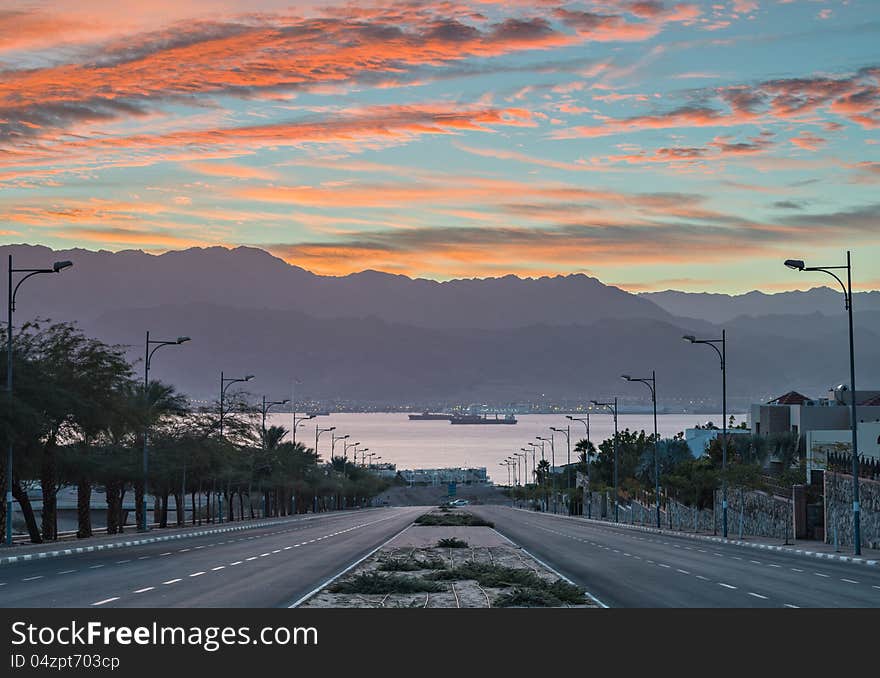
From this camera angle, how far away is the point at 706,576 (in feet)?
114

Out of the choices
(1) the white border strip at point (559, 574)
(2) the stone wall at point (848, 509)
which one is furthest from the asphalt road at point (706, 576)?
(2) the stone wall at point (848, 509)

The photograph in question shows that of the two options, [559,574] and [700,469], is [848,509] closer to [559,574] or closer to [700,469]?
[559,574]

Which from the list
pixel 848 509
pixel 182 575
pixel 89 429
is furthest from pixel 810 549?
pixel 89 429

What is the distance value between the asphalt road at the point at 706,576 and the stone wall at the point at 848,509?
4035 mm

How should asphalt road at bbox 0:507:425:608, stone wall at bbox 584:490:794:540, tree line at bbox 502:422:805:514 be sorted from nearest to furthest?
asphalt road at bbox 0:507:425:608
stone wall at bbox 584:490:794:540
tree line at bbox 502:422:805:514

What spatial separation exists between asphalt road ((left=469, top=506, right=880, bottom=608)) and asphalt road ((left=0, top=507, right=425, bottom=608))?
23.8 feet

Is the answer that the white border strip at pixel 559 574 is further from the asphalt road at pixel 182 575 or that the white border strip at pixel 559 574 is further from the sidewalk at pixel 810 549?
the sidewalk at pixel 810 549

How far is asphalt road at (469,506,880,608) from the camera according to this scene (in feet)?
88.7

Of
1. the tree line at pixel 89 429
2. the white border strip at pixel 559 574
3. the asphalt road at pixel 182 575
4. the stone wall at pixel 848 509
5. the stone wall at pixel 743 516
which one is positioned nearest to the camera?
the white border strip at pixel 559 574

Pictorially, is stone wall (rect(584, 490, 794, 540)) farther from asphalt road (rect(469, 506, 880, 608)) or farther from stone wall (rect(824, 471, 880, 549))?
asphalt road (rect(469, 506, 880, 608))

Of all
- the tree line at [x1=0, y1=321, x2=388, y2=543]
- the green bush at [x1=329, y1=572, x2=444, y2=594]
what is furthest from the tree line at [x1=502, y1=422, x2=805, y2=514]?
the green bush at [x1=329, y1=572, x2=444, y2=594]

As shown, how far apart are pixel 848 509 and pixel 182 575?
103 ft

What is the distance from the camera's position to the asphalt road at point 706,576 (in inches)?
1065
